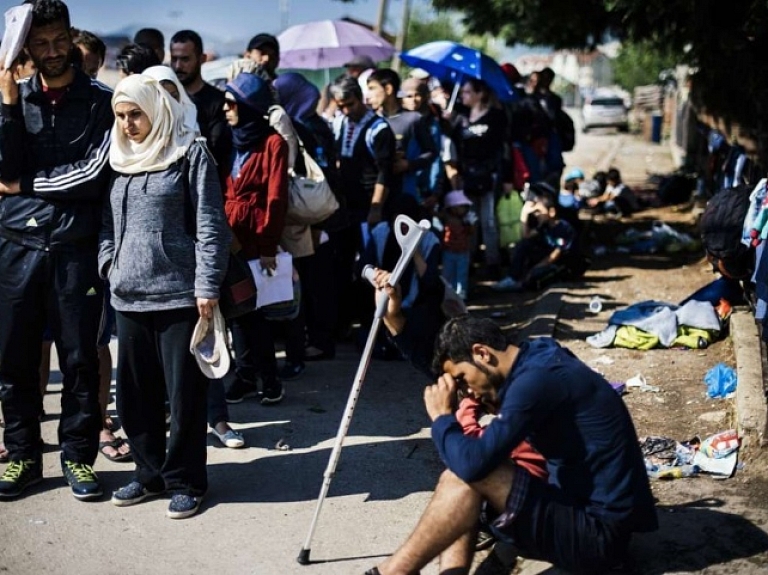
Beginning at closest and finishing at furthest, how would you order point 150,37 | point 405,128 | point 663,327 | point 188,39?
point 188,39, point 663,327, point 150,37, point 405,128

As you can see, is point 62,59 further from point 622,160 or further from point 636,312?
point 622,160

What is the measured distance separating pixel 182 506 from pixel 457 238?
502 cm

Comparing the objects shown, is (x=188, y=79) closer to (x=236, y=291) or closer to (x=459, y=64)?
(x=236, y=291)

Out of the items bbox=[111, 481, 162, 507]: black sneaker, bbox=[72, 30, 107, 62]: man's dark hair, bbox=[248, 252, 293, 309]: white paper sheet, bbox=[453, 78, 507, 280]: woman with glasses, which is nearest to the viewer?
bbox=[111, 481, 162, 507]: black sneaker

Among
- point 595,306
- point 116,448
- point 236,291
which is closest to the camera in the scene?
point 236,291

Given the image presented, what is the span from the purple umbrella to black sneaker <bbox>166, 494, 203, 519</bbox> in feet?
27.8

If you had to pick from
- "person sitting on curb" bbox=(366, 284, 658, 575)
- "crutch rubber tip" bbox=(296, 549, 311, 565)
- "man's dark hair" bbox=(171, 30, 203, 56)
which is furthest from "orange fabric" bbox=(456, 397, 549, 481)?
"man's dark hair" bbox=(171, 30, 203, 56)

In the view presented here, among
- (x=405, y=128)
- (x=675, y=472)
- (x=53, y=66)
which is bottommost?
(x=675, y=472)

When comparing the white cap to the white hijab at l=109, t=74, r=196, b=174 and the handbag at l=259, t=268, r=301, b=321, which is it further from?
the handbag at l=259, t=268, r=301, b=321

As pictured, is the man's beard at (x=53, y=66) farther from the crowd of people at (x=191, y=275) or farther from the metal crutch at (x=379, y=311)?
the metal crutch at (x=379, y=311)

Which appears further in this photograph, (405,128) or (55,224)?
(405,128)

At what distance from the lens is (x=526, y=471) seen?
4266mm

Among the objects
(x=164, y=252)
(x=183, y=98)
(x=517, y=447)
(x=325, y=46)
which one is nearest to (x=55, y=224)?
(x=164, y=252)

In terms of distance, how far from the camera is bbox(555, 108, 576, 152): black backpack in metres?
13.4
